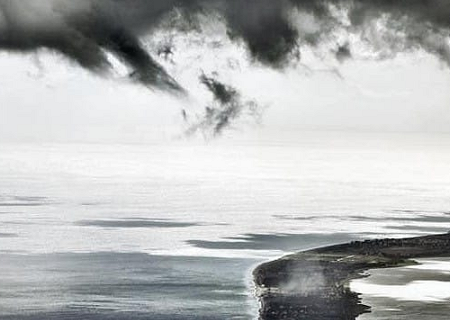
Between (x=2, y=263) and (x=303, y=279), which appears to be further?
(x=2, y=263)

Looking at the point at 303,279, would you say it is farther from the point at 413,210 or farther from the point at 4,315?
the point at 413,210

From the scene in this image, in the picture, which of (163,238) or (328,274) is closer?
(328,274)

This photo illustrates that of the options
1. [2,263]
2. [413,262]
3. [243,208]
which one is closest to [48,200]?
[243,208]

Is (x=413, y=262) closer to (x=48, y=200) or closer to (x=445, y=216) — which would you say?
(x=445, y=216)

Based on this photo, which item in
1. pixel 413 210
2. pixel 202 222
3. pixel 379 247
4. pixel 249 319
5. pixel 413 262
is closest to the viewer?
pixel 249 319

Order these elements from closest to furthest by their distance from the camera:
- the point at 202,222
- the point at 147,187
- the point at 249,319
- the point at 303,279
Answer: the point at 249,319, the point at 303,279, the point at 202,222, the point at 147,187

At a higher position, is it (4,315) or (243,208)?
(243,208)
